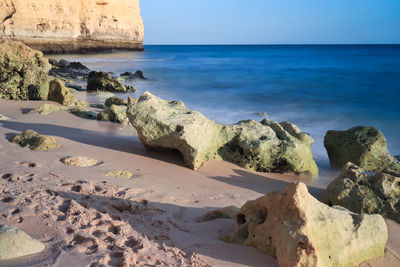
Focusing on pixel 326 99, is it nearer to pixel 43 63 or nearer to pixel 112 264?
pixel 43 63

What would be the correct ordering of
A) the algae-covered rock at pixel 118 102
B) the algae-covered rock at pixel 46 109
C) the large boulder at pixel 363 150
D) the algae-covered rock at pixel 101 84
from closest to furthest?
the large boulder at pixel 363 150
the algae-covered rock at pixel 46 109
the algae-covered rock at pixel 118 102
the algae-covered rock at pixel 101 84

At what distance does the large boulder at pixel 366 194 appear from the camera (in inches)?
141

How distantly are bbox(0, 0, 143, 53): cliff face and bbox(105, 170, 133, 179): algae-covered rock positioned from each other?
2465 centimetres

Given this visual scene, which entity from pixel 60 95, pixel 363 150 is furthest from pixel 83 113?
pixel 363 150

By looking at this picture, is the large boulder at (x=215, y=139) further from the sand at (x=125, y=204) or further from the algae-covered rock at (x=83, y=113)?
the algae-covered rock at (x=83, y=113)

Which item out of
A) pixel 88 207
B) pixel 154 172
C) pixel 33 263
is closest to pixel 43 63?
pixel 154 172

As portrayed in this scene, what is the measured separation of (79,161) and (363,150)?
13.8ft

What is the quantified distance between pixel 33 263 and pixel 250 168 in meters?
3.31

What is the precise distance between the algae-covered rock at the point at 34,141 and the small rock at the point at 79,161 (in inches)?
20.4

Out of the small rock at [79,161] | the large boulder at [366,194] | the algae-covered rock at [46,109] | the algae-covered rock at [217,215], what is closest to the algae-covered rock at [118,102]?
the algae-covered rock at [46,109]

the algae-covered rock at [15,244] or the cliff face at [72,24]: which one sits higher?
the cliff face at [72,24]

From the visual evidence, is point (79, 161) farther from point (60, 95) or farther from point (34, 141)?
point (60, 95)

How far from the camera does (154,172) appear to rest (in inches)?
160

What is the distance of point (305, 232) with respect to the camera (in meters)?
2.20
